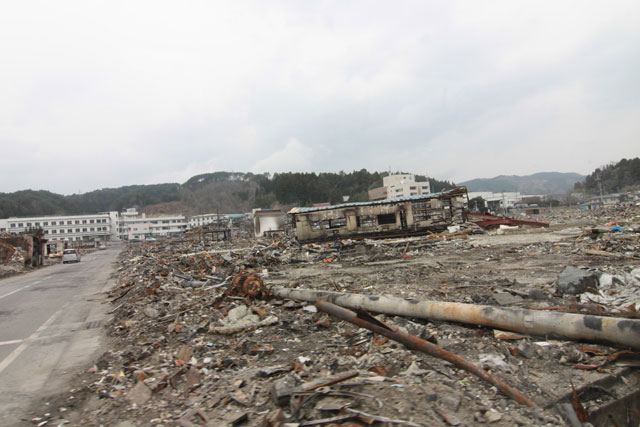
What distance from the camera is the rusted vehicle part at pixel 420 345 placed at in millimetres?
3304

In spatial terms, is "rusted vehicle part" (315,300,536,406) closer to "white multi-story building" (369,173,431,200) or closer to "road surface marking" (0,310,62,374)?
"road surface marking" (0,310,62,374)

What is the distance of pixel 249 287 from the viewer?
7.76 meters

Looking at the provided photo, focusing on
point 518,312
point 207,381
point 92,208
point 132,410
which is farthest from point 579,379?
point 92,208

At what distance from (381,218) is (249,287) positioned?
2218cm

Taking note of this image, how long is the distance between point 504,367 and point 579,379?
636 mm

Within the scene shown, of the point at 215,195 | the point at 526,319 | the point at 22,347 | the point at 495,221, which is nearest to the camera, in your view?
the point at 526,319

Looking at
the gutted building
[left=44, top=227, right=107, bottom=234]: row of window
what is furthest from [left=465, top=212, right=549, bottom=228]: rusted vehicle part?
[left=44, top=227, right=107, bottom=234]: row of window

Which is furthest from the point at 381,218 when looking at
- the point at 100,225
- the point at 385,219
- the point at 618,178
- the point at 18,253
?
the point at 100,225

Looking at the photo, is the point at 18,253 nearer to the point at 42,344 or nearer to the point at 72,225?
the point at 42,344

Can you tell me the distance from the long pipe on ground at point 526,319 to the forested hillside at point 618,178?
291 ft

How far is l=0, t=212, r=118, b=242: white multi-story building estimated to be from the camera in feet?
289

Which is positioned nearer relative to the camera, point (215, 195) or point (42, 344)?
point (42, 344)

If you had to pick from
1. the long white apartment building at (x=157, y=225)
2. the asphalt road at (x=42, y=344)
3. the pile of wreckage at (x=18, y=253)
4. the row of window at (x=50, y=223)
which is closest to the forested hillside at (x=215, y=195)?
the row of window at (x=50, y=223)

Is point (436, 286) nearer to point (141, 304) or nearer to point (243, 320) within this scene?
point (243, 320)
